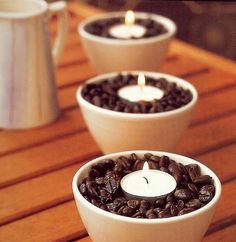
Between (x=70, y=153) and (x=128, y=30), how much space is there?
9.7 inches

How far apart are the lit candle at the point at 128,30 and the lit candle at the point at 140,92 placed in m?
0.16

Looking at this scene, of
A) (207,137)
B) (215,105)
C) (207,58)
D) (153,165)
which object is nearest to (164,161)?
(153,165)

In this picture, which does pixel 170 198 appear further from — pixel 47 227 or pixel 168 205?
pixel 47 227

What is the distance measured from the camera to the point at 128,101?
0.76 metres

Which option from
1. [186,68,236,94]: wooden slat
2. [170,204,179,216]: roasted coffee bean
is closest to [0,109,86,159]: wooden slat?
[186,68,236,94]: wooden slat

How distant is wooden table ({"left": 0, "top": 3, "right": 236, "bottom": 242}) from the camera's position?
26.1 inches

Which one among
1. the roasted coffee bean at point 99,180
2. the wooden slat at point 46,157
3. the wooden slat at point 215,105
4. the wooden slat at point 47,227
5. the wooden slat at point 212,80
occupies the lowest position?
the wooden slat at point 212,80

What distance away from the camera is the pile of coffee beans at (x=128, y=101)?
0.74m

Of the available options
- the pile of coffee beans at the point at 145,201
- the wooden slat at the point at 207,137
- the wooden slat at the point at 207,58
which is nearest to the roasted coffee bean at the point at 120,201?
the pile of coffee beans at the point at 145,201

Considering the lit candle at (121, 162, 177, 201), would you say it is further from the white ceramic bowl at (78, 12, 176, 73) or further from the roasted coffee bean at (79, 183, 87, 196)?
the white ceramic bowl at (78, 12, 176, 73)

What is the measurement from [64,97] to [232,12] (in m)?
1.20

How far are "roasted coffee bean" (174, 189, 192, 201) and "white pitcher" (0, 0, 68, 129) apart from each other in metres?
0.34

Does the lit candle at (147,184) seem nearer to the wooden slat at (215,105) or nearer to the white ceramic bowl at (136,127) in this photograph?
the white ceramic bowl at (136,127)

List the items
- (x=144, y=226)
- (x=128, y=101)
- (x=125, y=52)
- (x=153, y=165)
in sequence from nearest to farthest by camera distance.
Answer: (x=144, y=226) < (x=153, y=165) < (x=128, y=101) < (x=125, y=52)
